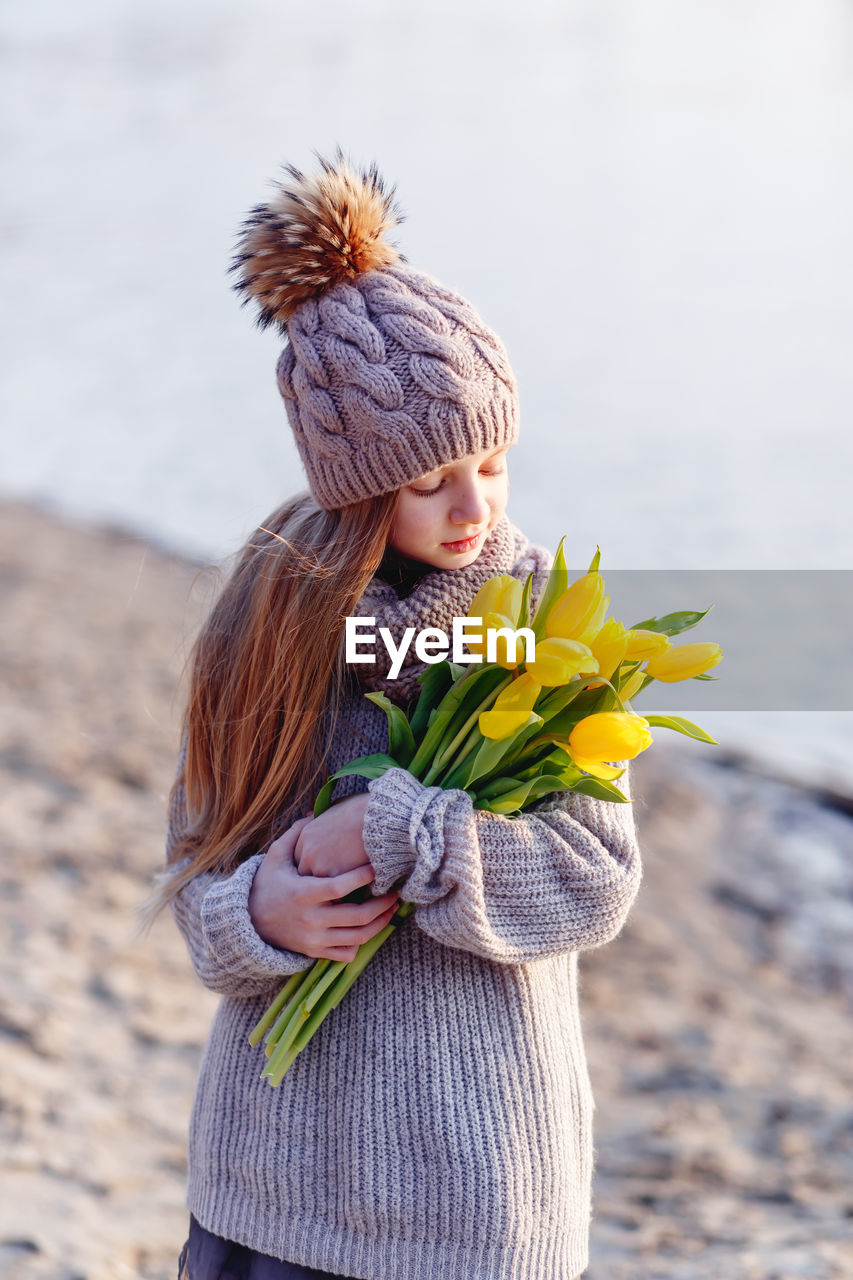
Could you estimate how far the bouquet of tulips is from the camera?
135 cm

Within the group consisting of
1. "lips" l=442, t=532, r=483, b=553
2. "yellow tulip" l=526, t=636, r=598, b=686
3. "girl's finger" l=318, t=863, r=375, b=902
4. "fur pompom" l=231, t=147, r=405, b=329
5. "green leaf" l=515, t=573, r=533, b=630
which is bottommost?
"girl's finger" l=318, t=863, r=375, b=902

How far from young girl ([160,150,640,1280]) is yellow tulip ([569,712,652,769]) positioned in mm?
147

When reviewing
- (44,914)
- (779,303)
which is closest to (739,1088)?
(44,914)

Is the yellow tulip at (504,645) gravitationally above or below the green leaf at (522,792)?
above

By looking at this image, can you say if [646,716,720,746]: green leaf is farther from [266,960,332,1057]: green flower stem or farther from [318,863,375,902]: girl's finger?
[266,960,332,1057]: green flower stem

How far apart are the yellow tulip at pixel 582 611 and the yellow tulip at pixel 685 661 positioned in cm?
9

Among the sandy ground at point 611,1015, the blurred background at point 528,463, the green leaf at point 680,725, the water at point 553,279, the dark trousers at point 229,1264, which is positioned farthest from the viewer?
the water at point 553,279

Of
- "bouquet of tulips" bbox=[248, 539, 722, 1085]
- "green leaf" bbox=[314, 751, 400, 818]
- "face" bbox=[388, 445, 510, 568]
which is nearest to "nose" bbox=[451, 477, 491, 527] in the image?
"face" bbox=[388, 445, 510, 568]

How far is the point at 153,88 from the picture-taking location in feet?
82.2

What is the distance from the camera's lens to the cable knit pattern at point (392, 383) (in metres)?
1.45

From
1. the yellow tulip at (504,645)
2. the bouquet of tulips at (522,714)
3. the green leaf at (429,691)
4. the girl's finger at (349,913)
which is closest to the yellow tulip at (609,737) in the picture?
the bouquet of tulips at (522,714)

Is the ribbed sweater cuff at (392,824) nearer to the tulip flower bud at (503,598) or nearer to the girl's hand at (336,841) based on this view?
the girl's hand at (336,841)

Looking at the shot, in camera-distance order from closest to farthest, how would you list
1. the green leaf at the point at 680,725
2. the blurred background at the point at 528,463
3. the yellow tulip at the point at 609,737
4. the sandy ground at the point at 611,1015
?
1. the yellow tulip at the point at 609,737
2. the green leaf at the point at 680,725
3. the sandy ground at the point at 611,1015
4. the blurred background at the point at 528,463

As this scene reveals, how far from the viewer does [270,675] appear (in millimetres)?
1594
